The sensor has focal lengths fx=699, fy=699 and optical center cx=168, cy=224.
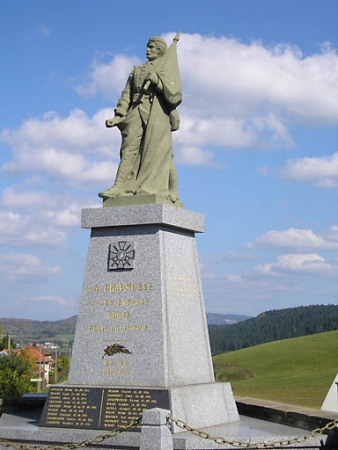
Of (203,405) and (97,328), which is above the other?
(97,328)

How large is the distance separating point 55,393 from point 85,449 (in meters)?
1.27

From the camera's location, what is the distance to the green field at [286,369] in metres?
26.2

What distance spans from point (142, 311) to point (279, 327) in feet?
262

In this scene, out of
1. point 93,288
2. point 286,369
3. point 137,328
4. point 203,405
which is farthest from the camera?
point 286,369

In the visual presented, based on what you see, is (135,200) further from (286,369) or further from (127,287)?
(286,369)

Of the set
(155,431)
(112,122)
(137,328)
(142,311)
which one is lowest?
(155,431)

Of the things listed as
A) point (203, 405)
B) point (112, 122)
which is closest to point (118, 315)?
point (203, 405)

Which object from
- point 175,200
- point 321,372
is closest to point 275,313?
point 321,372

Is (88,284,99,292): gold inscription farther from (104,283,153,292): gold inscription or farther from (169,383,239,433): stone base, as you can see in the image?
(169,383,239,433): stone base

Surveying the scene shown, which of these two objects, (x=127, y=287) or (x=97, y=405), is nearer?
(x=97, y=405)

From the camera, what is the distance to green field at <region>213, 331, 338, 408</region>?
2616 centimetres

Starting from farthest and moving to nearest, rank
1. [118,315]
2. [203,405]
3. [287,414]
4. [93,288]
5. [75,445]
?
[287,414], [93,288], [118,315], [203,405], [75,445]

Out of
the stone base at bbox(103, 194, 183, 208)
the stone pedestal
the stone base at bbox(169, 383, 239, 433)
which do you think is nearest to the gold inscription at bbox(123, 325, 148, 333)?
the stone pedestal

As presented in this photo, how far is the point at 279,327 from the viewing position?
87.8 metres
